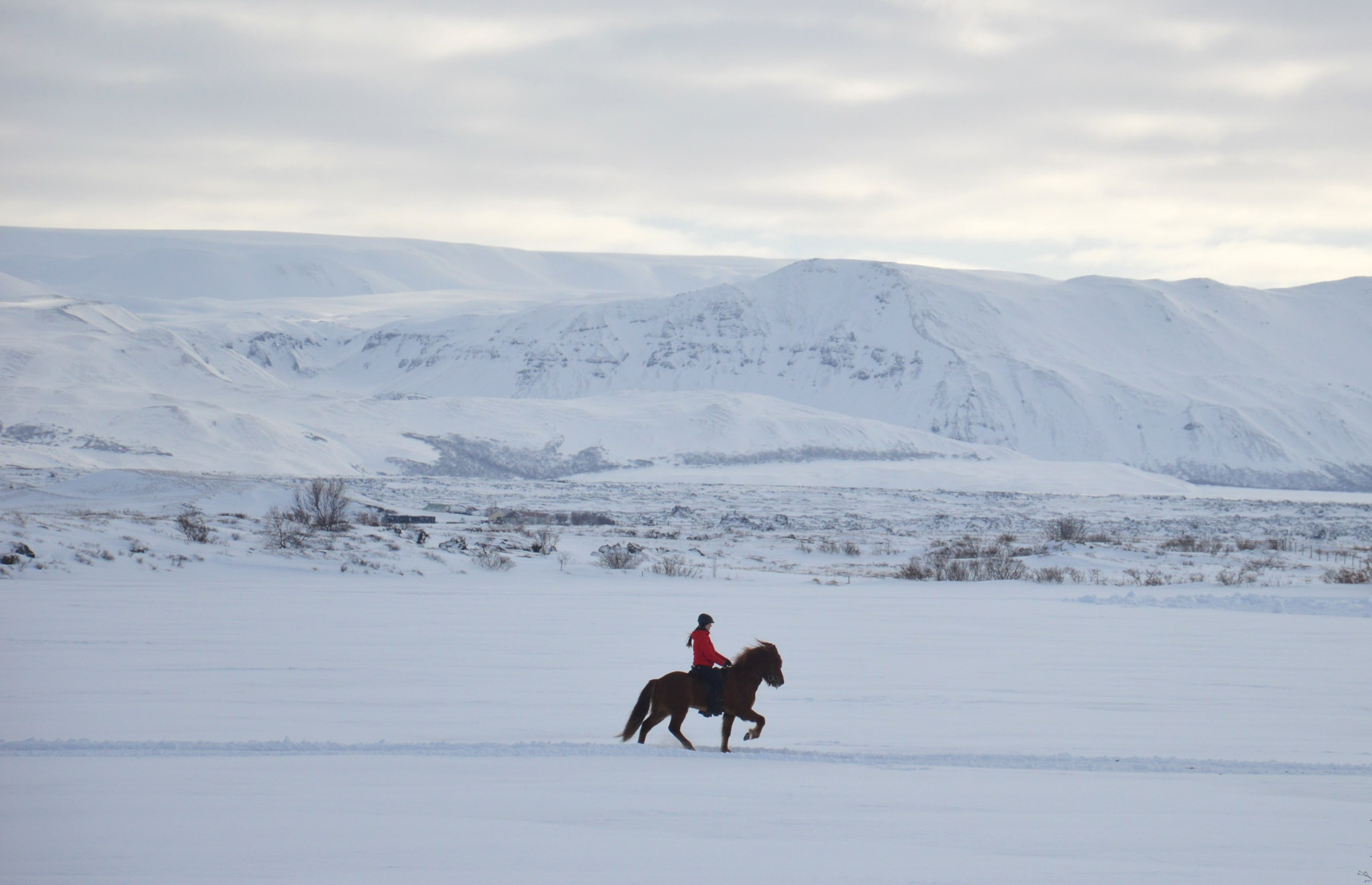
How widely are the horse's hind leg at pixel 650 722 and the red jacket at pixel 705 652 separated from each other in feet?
1.48

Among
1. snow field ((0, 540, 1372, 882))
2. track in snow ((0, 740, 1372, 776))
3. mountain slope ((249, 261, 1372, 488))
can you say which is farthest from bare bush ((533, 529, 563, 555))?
mountain slope ((249, 261, 1372, 488))

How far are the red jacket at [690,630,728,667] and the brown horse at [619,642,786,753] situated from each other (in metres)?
0.14

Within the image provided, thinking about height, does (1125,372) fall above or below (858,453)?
above

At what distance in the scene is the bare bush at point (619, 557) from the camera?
81.0 feet

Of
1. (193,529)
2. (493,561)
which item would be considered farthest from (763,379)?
(193,529)

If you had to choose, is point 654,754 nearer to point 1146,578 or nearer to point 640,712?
point 640,712

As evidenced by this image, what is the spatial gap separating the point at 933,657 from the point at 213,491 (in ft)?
103

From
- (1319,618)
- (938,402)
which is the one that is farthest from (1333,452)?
(1319,618)

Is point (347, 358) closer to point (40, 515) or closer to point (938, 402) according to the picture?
point (938, 402)

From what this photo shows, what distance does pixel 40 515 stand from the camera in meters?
24.7

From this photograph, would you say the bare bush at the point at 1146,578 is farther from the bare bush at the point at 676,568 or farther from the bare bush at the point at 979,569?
the bare bush at the point at 676,568

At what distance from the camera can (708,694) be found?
26.1 feet

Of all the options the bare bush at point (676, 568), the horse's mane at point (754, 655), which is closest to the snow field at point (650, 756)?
the horse's mane at point (754, 655)

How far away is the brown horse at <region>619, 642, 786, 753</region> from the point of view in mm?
7965
